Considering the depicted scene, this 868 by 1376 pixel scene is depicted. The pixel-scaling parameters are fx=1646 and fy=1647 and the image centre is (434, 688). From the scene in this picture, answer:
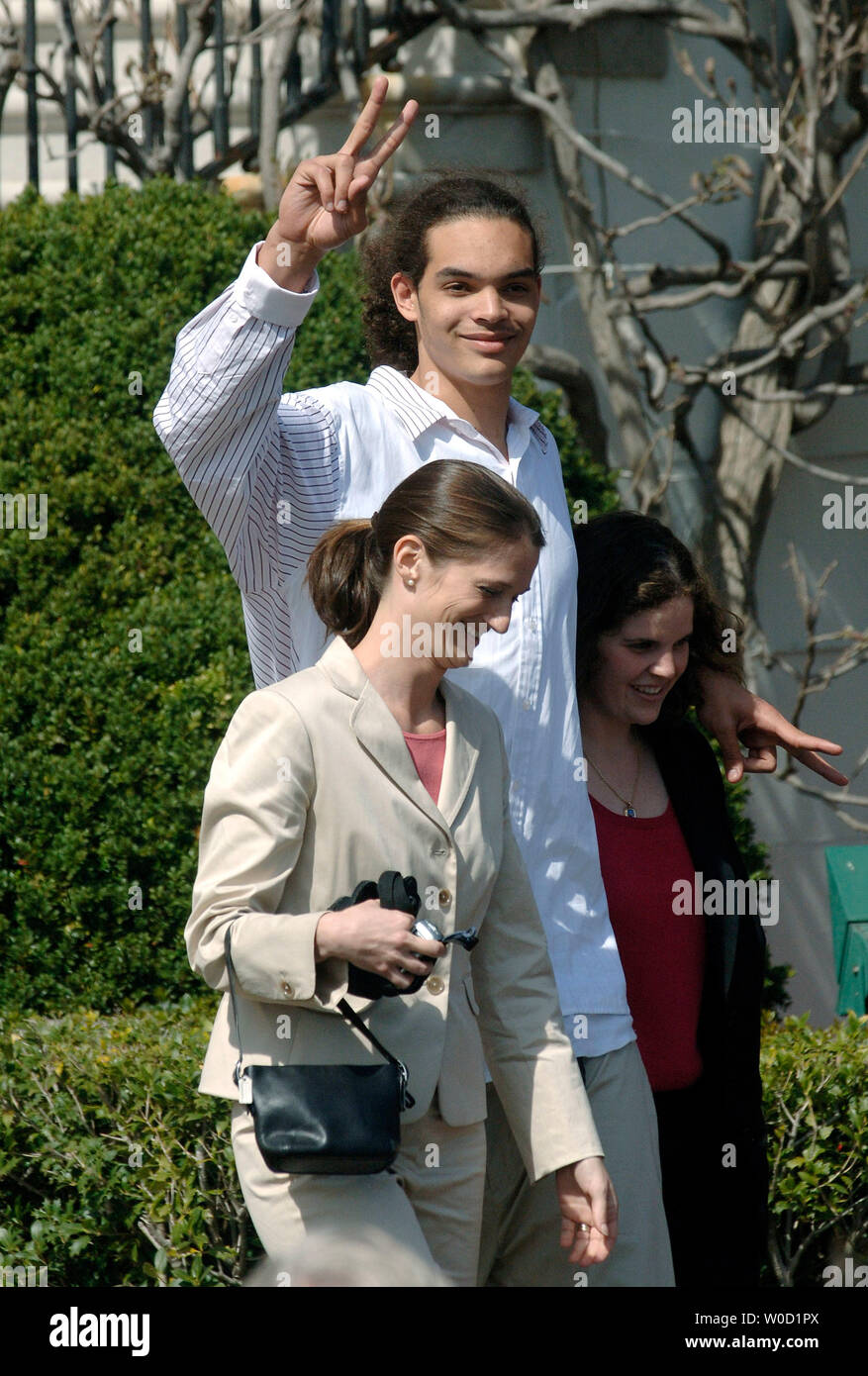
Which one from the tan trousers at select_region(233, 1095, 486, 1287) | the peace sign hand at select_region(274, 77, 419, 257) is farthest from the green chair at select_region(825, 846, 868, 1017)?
the peace sign hand at select_region(274, 77, 419, 257)

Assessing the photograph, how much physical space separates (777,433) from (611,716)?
3.28 metres

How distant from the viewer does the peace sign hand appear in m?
2.41

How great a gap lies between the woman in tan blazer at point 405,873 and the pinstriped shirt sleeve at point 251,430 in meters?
0.14

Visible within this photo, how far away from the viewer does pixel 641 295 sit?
5.93 meters

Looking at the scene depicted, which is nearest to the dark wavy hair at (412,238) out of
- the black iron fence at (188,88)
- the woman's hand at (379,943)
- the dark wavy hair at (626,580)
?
the dark wavy hair at (626,580)

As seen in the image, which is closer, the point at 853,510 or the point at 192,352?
the point at 192,352

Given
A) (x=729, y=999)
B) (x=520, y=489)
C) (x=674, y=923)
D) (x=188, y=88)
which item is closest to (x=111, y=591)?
(x=188, y=88)

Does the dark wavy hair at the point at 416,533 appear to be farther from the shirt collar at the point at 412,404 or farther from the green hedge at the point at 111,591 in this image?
the green hedge at the point at 111,591

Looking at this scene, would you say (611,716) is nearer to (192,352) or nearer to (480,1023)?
(480,1023)

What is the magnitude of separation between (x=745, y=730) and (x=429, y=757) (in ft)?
3.24

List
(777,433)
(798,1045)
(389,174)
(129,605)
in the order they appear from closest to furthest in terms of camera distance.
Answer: (798,1045) → (129,605) → (389,174) → (777,433)

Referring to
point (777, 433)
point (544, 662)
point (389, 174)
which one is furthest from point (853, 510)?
point (544, 662)
